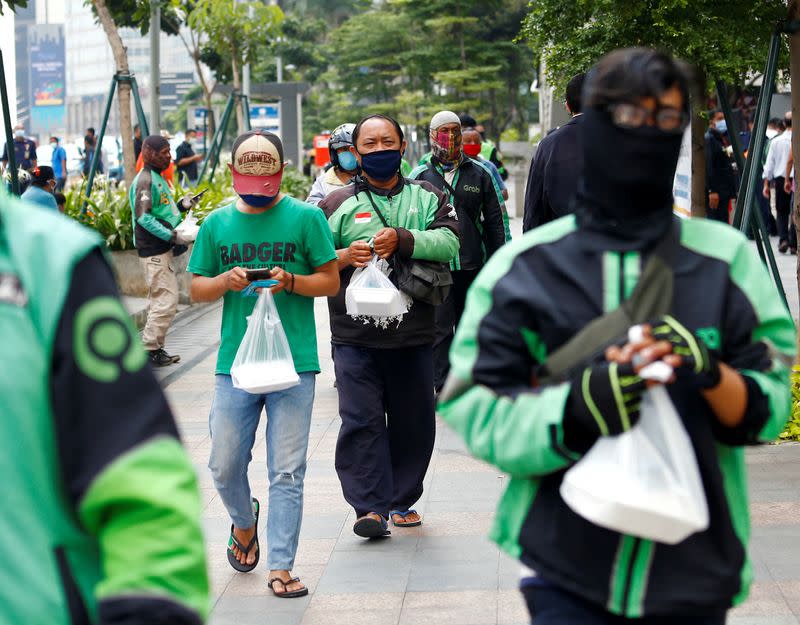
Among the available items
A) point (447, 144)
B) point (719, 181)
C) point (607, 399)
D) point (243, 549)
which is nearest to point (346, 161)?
point (447, 144)

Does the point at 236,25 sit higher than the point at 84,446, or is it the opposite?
the point at 236,25

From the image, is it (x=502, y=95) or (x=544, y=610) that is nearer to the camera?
(x=544, y=610)

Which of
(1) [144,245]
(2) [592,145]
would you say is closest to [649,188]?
(2) [592,145]

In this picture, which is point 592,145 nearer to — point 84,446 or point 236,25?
point 84,446

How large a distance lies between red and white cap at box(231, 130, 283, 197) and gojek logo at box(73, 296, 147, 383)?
3480 millimetres

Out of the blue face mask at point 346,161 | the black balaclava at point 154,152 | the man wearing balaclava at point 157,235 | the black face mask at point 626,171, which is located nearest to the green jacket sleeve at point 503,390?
the black face mask at point 626,171

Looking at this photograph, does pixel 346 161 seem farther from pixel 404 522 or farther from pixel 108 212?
pixel 108 212

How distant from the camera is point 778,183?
19.4m

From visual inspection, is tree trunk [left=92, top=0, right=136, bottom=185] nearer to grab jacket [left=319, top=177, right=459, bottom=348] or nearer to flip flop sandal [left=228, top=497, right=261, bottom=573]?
grab jacket [left=319, top=177, right=459, bottom=348]

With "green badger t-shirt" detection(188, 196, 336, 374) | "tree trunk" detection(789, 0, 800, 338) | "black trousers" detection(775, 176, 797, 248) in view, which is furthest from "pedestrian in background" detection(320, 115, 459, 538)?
"black trousers" detection(775, 176, 797, 248)

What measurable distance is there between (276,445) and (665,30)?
222 inches

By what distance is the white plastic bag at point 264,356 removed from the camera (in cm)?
526

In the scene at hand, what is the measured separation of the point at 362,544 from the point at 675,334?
12.8ft

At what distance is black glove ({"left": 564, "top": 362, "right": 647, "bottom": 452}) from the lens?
2.49m
